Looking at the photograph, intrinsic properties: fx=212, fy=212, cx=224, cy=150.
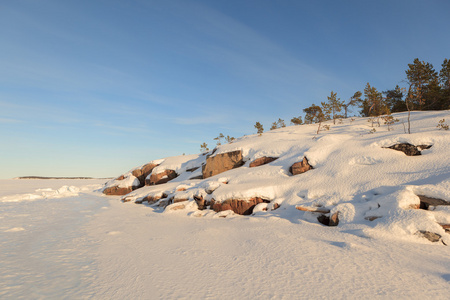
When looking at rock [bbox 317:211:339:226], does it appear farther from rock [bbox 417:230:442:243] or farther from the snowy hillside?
rock [bbox 417:230:442:243]

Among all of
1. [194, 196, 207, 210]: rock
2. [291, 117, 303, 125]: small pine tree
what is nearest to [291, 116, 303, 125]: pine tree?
[291, 117, 303, 125]: small pine tree

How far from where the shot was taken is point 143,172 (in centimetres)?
2605

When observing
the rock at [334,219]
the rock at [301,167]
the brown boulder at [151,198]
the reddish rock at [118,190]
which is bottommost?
the reddish rock at [118,190]

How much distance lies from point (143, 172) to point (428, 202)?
25440 mm

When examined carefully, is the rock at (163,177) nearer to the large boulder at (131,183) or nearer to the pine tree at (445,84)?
the large boulder at (131,183)

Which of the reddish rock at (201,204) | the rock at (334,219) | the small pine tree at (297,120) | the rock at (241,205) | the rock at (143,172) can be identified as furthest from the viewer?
the small pine tree at (297,120)

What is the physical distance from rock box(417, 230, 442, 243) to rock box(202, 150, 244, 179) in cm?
1219

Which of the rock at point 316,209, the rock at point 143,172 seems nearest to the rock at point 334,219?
the rock at point 316,209

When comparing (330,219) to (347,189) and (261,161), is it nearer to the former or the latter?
(347,189)

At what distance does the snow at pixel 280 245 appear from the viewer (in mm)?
3586

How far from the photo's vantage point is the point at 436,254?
4672 mm

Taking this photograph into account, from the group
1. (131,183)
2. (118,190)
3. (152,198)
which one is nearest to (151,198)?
(152,198)

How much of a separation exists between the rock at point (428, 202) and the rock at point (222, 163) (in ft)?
37.6

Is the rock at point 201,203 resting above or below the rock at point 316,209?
below
